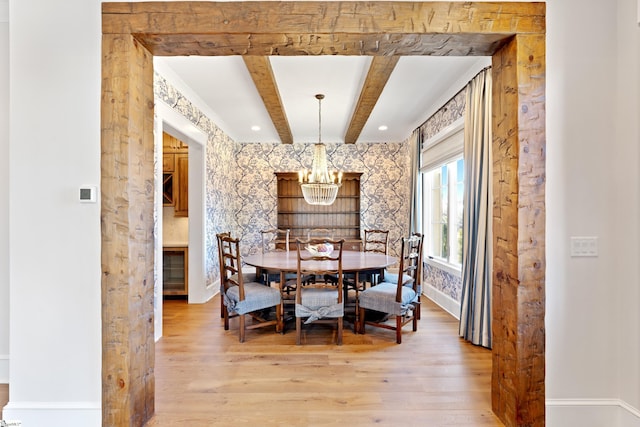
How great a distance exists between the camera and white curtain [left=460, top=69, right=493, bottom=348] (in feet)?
9.84

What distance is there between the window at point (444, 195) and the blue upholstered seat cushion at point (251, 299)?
230 cm

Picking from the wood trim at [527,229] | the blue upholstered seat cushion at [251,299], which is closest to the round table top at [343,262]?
the blue upholstered seat cushion at [251,299]

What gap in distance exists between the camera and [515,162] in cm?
186

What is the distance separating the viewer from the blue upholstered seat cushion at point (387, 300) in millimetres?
3156

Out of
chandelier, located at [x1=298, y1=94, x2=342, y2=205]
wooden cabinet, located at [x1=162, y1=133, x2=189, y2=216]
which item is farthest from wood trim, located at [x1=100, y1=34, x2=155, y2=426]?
wooden cabinet, located at [x1=162, y1=133, x2=189, y2=216]

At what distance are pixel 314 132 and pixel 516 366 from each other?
4.80 metres

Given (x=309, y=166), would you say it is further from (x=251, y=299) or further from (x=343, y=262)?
(x=251, y=299)

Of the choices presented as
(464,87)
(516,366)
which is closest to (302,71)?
(464,87)

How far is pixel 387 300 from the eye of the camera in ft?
10.5
